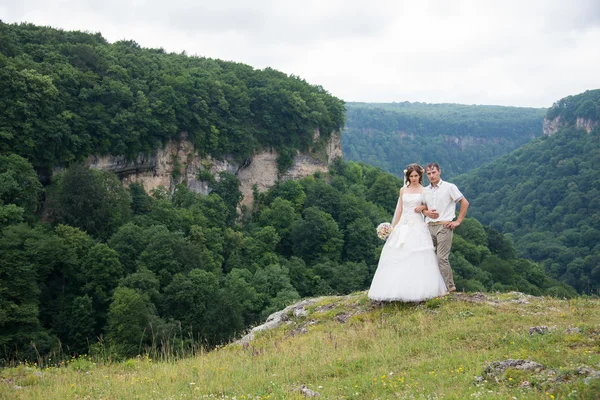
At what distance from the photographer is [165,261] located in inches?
1389

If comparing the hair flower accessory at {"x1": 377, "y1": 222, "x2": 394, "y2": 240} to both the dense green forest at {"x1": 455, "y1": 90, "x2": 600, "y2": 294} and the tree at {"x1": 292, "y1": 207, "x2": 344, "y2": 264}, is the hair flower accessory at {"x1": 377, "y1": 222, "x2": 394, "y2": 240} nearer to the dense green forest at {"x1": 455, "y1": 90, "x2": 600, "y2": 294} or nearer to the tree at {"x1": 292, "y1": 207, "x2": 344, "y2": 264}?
the tree at {"x1": 292, "y1": 207, "x2": 344, "y2": 264}

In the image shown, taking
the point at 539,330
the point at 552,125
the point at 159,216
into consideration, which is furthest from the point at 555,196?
the point at 539,330

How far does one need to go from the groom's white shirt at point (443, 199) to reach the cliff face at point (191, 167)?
39473 millimetres

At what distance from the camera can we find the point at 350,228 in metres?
57.4

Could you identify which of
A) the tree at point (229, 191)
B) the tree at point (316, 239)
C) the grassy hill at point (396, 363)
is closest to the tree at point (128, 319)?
the grassy hill at point (396, 363)

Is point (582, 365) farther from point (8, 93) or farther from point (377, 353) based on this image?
point (8, 93)

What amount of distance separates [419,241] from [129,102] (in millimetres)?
43877

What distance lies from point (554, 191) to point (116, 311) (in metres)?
96.4

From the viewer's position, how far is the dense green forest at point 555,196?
79.8m

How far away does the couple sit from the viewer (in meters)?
10.8

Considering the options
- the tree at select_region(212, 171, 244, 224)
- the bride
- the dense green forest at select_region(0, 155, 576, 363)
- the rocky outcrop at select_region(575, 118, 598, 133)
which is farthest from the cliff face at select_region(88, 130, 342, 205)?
the rocky outcrop at select_region(575, 118, 598, 133)

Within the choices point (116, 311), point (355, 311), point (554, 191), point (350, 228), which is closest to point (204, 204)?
point (350, 228)

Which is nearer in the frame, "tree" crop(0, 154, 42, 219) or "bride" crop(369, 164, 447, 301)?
"bride" crop(369, 164, 447, 301)

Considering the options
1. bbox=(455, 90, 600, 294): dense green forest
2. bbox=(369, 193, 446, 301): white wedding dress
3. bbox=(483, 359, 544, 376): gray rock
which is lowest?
bbox=(455, 90, 600, 294): dense green forest
